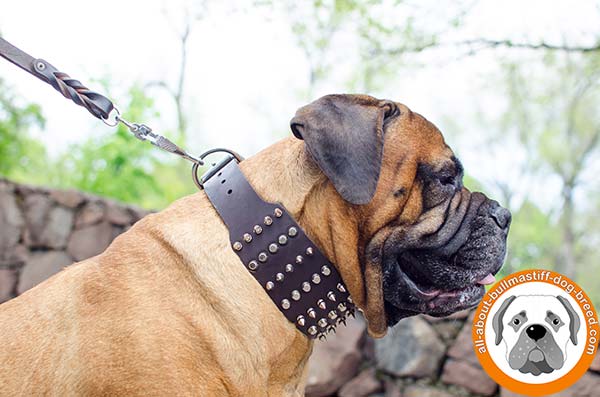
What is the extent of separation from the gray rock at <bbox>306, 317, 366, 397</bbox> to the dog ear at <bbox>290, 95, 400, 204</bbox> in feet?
12.4

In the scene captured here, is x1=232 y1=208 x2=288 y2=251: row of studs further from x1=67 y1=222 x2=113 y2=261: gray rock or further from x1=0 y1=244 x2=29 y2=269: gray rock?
x1=0 y1=244 x2=29 y2=269: gray rock

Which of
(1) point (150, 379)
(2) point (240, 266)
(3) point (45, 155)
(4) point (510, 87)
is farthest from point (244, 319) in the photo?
(4) point (510, 87)

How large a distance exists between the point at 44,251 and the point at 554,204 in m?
21.1

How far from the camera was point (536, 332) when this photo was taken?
3.29 metres

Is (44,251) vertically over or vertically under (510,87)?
over

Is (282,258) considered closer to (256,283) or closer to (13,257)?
(256,283)

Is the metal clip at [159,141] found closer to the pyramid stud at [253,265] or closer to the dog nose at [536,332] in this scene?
the pyramid stud at [253,265]

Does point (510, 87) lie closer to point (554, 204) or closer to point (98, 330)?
point (554, 204)

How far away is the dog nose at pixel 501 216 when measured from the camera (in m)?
2.70

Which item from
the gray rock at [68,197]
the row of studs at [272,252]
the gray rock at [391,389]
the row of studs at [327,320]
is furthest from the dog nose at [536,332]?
the gray rock at [68,197]

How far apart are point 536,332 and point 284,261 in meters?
1.64

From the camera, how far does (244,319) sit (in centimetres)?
228

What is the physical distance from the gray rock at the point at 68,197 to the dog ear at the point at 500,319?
5.24m

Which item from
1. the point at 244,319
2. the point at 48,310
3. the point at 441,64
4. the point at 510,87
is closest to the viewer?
the point at 244,319
